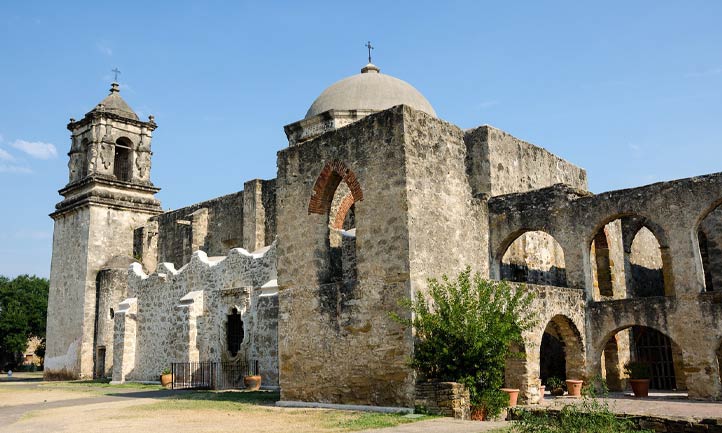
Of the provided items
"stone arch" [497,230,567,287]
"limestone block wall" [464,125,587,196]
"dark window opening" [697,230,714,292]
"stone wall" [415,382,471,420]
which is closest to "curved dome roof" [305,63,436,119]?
"limestone block wall" [464,125,587,196]

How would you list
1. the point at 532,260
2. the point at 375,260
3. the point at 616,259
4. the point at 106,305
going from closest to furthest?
the point at 375,260 → the point at 532,260 → the point at 616,259 → the point at 106,305

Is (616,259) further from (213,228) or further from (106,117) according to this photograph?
(106,117)

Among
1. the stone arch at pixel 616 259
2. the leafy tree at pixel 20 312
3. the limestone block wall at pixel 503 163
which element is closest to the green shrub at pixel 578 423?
the stone arch at pixel 616 259

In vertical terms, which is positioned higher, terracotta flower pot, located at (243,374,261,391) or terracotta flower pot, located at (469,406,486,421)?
terracotta flower pot, located at (243,374,261,391)

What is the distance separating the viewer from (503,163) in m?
18.7

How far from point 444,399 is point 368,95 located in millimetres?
13277

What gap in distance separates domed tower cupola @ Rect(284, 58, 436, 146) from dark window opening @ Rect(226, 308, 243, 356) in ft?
20.3

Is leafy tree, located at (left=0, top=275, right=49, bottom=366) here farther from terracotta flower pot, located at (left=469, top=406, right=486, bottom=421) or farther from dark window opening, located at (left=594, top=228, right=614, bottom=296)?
terracotta flower pot, located at (left=469, top=406, right=486, bottom=421)

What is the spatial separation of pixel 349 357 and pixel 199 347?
8.63 meters

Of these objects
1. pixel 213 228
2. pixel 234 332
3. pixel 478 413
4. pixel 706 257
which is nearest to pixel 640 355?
pixel 706 257

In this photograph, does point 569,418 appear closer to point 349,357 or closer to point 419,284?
point 419,284

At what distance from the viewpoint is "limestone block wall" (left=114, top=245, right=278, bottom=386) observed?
57.7 feet

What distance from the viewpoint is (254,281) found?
19.0 meters

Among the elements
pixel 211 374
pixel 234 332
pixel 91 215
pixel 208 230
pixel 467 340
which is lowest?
pixel 211 374
